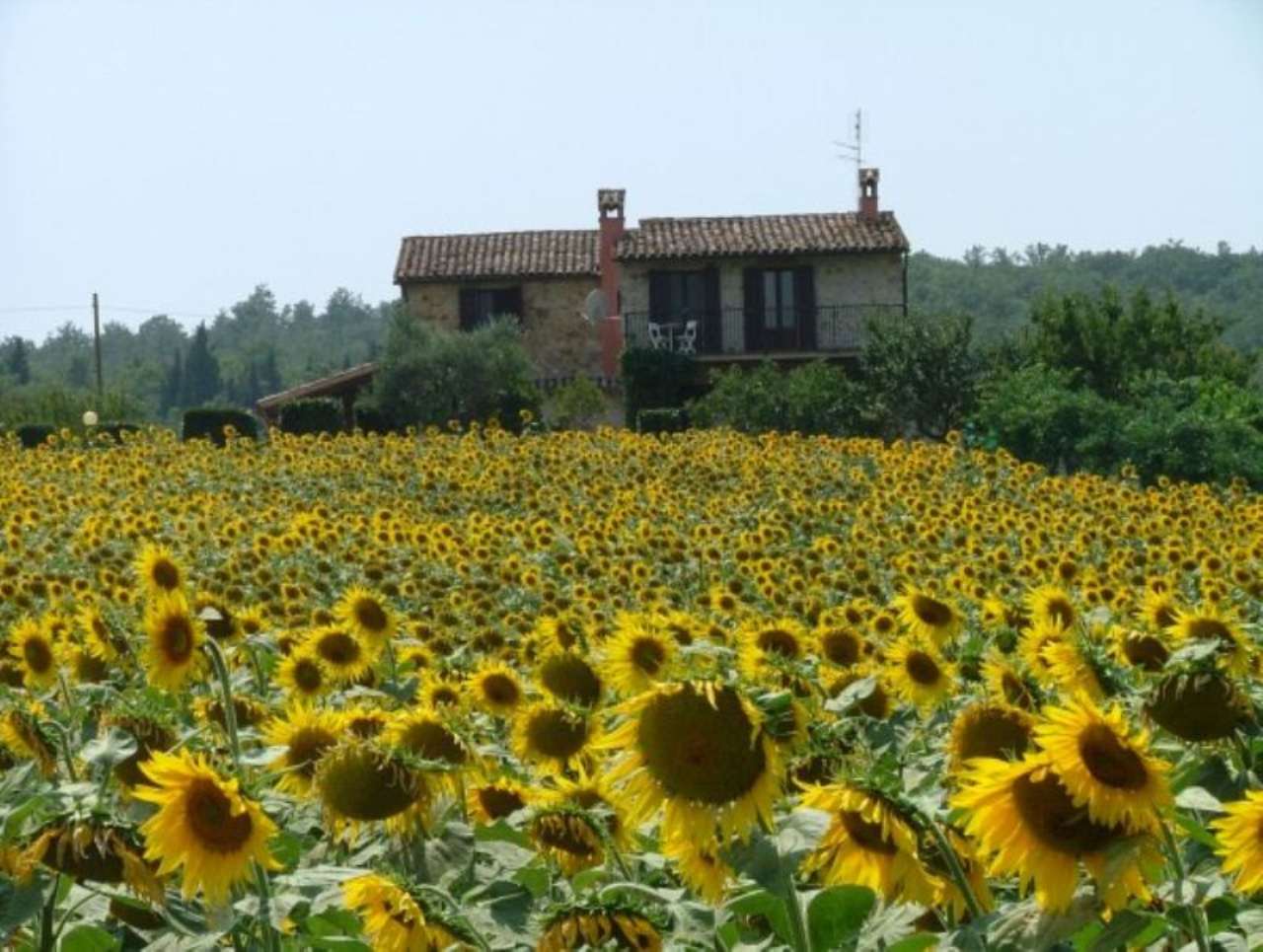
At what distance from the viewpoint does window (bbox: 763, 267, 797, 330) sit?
43.0 metres

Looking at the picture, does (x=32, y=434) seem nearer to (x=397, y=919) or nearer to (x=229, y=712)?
(x=229, y=712)

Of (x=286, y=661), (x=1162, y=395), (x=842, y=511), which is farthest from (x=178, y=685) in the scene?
(x=1162, y=395)

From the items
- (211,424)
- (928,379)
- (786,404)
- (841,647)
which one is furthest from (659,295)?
(841,647)

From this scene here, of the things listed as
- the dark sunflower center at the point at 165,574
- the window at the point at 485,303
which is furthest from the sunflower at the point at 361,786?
the window at the point at 485,303

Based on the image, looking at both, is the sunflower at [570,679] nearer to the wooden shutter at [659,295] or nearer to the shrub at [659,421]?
the shrub at [659,421]

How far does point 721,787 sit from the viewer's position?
2674 mm

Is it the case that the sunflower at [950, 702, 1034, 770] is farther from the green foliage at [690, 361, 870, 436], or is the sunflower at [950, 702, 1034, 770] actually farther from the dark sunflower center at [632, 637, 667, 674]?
the green foliage at [690, 361, 870, 436]

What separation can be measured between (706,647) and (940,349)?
27.1m

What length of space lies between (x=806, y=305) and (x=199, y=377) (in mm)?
80341

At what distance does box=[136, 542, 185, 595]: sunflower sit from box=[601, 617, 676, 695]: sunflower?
1709 mm

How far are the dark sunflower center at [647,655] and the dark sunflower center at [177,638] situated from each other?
3.44 feet

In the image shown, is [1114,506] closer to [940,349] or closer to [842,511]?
[842,511]

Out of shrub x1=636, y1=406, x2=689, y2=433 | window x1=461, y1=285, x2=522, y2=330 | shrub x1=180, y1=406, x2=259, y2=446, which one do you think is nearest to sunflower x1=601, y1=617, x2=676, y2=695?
shrub x1=636, y1=406, x2=689, y2=433

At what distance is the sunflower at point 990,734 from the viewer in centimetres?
322
